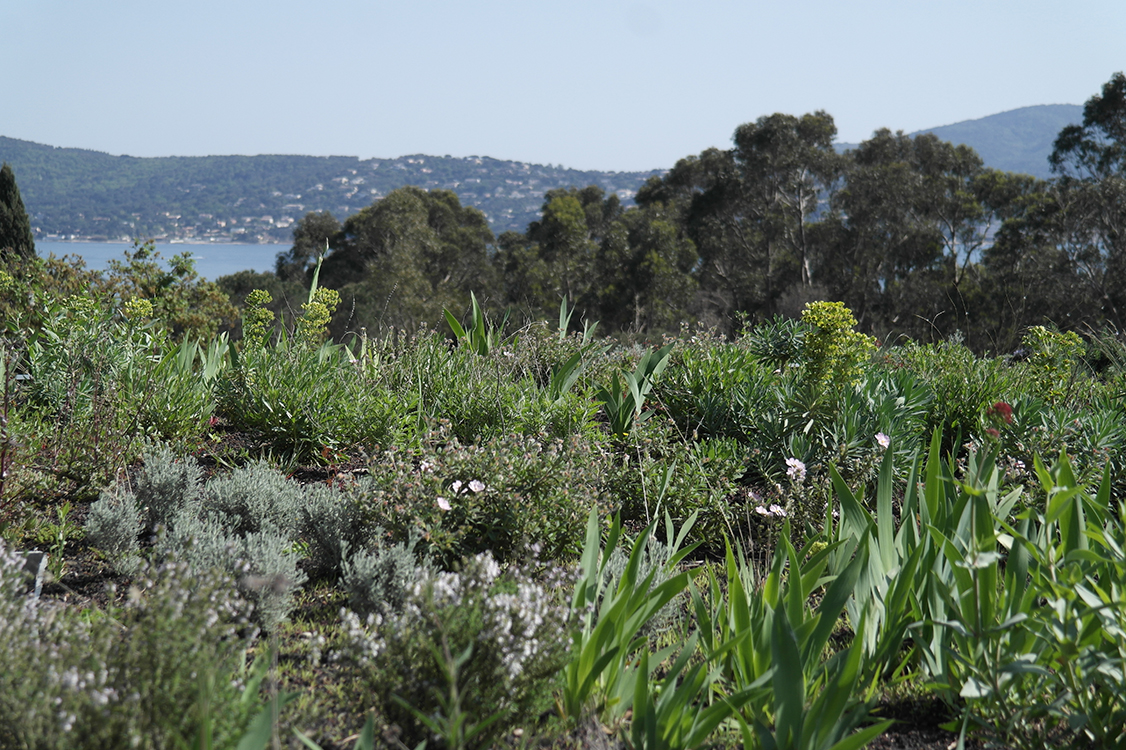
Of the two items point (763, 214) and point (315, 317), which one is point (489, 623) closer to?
point (315, 317)

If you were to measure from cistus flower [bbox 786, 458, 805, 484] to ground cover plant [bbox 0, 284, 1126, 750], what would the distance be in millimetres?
12

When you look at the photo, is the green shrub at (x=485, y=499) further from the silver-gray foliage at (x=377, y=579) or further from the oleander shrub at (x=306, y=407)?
the oleander shrub at (x=306, y=407)

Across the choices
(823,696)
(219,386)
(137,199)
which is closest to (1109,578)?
(823,696)

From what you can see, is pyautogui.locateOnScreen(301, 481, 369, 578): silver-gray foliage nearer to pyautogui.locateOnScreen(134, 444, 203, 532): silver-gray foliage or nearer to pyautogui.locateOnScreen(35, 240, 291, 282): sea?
pyautogui.locateOnScreen(134, 444, 203, 532): silver-gray foliage

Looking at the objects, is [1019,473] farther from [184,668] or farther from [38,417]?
[38,417]

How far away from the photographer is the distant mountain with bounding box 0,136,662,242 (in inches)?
2447

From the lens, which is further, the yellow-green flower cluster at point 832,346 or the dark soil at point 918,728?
the yellow-green flower cluster at point 832,346

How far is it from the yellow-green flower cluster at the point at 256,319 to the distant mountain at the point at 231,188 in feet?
143

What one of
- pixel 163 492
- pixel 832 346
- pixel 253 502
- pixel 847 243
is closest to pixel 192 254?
pixel 163 492

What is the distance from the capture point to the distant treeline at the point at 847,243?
20297 millimetres

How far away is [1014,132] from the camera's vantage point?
162125 mm

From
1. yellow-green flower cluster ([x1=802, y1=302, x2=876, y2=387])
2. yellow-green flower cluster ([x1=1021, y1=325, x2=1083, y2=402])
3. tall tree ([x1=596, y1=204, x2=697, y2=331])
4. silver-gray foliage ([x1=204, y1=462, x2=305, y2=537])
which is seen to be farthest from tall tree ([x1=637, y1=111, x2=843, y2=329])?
silver-gray foliage ([x1=204, y1=462, x2=305, y2=537])

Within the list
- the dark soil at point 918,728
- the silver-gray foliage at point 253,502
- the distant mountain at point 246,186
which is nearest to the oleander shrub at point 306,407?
the silver-gray foliage at point 253,502

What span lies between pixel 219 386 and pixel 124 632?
222 cm
